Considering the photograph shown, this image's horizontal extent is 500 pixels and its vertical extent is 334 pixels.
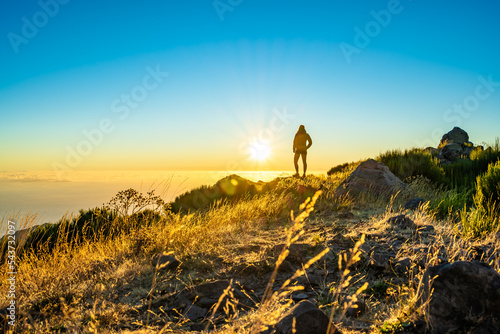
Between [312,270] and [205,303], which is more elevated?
A: [312,270]

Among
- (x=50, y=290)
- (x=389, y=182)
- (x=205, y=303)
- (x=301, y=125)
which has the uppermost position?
(x=301, y=125)

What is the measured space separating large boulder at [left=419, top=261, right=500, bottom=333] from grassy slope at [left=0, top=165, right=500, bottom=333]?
0.56 feet

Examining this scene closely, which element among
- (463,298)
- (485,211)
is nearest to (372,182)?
(485,211)

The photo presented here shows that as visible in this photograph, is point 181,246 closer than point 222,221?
Yes

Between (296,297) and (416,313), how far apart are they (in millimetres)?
1136

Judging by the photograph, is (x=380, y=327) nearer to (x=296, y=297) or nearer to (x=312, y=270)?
(x=296, y=297)

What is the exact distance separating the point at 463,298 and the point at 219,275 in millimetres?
2566

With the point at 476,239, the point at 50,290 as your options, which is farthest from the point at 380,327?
the point at 50,290

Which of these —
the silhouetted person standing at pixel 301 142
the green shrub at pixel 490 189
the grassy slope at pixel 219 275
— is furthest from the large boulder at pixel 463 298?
the silhouetted person standing at pixel 301 142

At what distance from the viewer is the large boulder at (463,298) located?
2.06 metres

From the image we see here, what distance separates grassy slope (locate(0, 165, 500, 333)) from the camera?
2709 millimetres

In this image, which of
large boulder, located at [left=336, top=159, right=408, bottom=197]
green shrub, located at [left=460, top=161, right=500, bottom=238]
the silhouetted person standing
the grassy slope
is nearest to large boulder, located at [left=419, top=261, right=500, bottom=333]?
the grassy slope

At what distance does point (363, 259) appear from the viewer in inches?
154

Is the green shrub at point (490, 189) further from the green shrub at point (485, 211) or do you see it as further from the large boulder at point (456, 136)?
the large boulder at point (456, 136)
